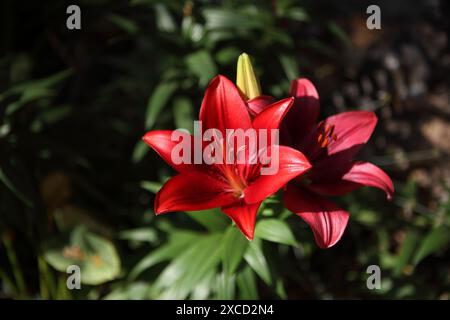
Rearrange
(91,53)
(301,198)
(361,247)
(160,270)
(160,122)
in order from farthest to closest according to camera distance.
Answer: (91,53) → (361,247) → (160,122) → (160,270) → (301,198)

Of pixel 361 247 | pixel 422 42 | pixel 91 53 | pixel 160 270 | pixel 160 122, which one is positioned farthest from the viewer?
pixel 422 42

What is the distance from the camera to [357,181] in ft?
3.88

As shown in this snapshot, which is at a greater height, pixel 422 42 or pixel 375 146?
pixel 422 42

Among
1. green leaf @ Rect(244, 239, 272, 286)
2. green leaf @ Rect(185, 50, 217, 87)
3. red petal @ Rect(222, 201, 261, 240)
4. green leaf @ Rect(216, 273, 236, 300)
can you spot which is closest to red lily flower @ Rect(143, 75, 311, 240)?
red petal @ Rect(222, 201, 261, 240)

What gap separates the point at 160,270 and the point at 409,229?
35.7 inches

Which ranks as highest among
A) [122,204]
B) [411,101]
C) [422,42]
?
[422,42]

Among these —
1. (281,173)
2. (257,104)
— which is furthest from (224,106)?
(281,173)

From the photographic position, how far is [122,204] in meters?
2.18

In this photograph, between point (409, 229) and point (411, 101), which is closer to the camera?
point (409, 229)

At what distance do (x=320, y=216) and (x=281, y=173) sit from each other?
135 millimetres

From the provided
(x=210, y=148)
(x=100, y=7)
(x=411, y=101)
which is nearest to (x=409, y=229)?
(x=411, y=101)

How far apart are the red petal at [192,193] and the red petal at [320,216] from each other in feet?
0.41

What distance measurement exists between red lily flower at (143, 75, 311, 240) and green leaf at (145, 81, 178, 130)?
551mm
